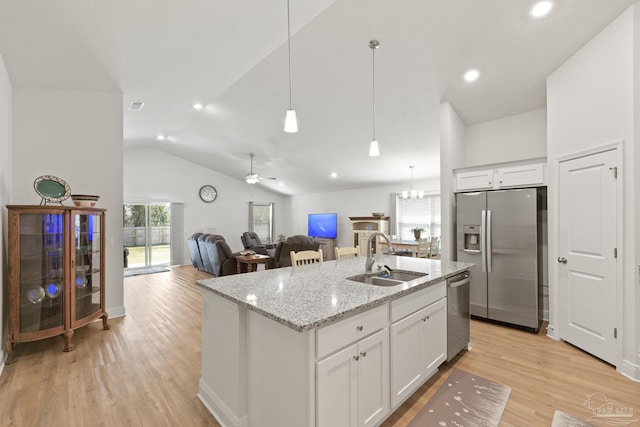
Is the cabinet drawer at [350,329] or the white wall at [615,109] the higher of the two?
the white wall at [615,109]

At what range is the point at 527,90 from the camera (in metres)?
3.65

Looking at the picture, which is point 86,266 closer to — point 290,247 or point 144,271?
point 290,247

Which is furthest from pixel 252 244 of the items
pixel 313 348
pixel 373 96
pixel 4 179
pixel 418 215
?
pixel 313 348

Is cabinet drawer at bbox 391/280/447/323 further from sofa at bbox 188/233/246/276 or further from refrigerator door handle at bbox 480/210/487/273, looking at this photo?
sofa at bbox 188/233/246/276

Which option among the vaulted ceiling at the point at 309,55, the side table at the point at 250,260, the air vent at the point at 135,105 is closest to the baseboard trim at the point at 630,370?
the vaulted ceiling at the point at 309,55

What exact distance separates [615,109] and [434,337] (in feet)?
8.46

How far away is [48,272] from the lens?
310 centimetres

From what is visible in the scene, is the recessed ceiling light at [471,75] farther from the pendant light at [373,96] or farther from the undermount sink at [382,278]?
the undermount sink at [382,278]

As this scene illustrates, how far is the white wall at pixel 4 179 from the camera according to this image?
2.79 m

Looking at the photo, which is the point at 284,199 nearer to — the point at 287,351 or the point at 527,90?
the point at 527,90

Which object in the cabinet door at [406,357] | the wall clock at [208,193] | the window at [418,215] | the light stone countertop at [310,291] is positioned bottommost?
the cabinet door at [406,357]

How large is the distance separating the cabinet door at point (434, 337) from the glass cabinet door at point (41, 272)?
3.61 m

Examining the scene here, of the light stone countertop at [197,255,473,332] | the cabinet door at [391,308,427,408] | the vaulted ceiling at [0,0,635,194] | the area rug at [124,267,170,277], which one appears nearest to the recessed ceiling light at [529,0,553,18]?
the vaulted ceiling at [0,0,635,194]

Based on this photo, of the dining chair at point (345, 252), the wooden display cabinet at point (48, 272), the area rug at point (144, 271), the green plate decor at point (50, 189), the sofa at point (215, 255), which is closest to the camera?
the wooden display cabinet at point (48, 272)
